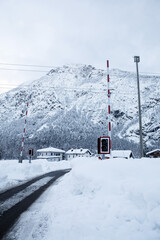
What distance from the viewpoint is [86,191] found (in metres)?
6.24

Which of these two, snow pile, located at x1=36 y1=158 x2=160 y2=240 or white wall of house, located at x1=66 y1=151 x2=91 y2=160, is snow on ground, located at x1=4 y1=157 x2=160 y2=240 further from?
white wall of house, located at x1=66 y1=151 x2=91 y2=160

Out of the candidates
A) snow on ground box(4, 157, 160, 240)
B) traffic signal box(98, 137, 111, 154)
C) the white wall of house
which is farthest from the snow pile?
A: the white wall of house

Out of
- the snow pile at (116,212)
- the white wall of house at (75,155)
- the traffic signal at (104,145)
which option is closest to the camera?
the snow pile at (116,212)

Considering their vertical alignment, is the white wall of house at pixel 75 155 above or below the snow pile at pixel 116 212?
below

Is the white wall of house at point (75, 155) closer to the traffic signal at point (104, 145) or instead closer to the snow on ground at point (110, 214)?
the traffic signal at point (104, 145)

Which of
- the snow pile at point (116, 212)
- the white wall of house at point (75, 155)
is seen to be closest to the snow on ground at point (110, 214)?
the snow pile at point (116, 212)

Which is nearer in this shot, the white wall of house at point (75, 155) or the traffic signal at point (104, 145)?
the traffic signal at point (104, 145)

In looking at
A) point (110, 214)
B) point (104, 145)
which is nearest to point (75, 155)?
point (104, 145)

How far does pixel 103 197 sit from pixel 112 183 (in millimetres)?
630

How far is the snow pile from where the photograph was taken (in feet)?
10.9

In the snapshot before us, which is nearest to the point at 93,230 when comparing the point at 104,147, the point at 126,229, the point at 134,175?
the point at 126,229

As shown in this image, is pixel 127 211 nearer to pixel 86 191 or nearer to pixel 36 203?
pixel 86 191

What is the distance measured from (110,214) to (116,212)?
148 mm

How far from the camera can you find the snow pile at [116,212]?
3.31 metres
